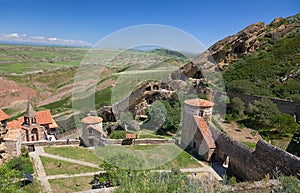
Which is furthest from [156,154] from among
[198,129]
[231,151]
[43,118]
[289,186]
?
[43,118]

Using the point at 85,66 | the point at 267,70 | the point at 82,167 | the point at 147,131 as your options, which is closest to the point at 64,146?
the point at 82,167

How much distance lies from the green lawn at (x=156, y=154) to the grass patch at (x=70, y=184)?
2.25 metres

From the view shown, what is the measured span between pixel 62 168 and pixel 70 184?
3008 millimetres

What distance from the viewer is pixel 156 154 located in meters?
20.3

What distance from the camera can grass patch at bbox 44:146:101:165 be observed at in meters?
20.2

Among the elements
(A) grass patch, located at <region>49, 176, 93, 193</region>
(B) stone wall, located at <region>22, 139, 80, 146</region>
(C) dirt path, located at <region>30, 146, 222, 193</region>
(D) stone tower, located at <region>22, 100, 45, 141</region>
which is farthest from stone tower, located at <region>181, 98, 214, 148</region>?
(D) stone tower, located at <region>22, 100, 45, 141</region>

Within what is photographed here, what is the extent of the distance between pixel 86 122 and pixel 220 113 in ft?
55.9

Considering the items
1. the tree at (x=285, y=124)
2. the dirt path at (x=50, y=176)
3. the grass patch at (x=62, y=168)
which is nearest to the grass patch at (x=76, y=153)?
the dirt path at (x=50, y=176)

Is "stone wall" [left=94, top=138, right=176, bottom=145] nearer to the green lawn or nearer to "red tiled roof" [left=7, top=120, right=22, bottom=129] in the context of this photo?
the green lawn

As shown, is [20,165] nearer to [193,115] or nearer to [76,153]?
[76,153]

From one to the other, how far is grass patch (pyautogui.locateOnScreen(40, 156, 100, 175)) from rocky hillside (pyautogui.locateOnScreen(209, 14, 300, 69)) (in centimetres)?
3926

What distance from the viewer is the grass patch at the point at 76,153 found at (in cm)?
2017

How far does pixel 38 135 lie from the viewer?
25078mm

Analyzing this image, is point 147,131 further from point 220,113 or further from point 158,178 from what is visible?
point 158,178
